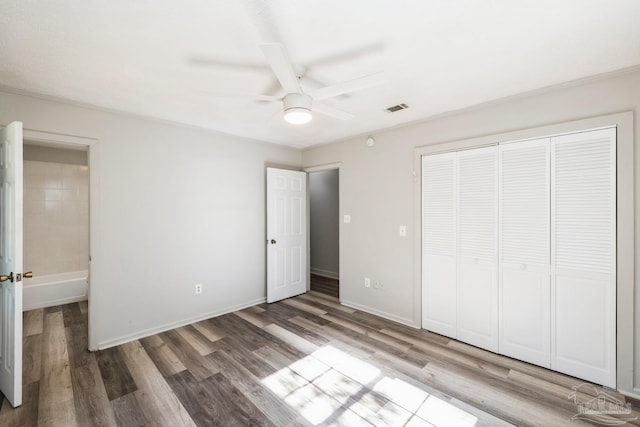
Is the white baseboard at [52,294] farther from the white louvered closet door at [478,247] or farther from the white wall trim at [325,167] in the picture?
the white louvered closet door at [478,247]

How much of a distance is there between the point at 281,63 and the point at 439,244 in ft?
8.18

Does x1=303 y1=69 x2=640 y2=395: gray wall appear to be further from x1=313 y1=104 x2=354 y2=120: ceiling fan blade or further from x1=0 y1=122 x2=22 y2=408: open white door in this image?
x1=0 y1=122 x2=22 y2=408: open white door

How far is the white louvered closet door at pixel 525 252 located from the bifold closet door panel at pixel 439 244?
46 cm

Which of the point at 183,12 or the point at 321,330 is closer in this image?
the point at 183,12

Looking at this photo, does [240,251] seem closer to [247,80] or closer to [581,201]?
[247,80]

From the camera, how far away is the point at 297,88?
A: 74.2 inches

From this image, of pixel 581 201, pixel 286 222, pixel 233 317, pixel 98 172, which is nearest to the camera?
pixel 581 201

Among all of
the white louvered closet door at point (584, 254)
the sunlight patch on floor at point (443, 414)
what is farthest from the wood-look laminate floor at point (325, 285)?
the white louvered closet door at point (584, 254)

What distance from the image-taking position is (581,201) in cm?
223

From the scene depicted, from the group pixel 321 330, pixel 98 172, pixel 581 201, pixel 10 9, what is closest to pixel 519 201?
pixel 581 201

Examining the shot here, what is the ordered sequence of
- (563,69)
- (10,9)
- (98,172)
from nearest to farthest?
(10,9) < (563,69) < (98,172)

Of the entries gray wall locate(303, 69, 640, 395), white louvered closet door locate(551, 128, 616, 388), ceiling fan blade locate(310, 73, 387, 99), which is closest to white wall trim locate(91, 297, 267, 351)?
gray wall locate(303, 69, 640, 395)

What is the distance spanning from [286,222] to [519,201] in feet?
9.88

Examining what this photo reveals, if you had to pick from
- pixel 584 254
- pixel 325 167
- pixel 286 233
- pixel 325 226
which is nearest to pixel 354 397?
pixel 584 254
